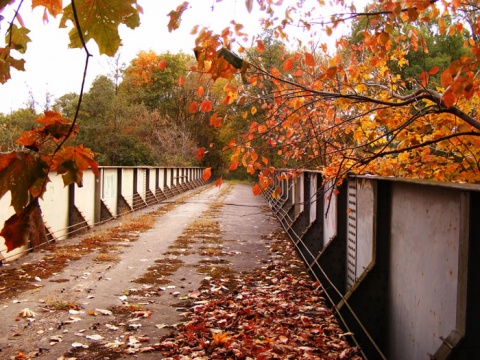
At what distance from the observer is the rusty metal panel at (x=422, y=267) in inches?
128

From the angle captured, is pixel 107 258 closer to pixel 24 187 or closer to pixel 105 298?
pixel 105 298

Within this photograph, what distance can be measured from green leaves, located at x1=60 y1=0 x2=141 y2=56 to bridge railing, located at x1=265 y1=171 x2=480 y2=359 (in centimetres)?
215

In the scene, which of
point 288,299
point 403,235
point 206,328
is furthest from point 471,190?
point 288,299

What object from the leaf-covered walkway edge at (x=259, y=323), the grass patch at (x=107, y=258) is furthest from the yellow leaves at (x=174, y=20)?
the grass patch at (x=107, y=258)

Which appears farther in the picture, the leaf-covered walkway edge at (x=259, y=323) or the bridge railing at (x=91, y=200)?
the bridge railing at (x=91, y=200)

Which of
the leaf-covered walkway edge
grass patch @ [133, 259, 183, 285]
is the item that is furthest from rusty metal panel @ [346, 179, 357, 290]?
grass patch @ [133, 259, 183, 285]

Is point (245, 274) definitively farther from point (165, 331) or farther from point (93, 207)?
point (93, 207)

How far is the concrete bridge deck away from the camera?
4641mm

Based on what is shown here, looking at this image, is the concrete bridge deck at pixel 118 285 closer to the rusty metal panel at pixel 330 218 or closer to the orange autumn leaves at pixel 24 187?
the rusty metal panel at pixel 330 218

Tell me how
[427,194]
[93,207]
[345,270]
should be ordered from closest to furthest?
1. [427,194]
2. [345,270]
3. [93,207]

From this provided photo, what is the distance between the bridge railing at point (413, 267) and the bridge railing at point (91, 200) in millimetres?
3984

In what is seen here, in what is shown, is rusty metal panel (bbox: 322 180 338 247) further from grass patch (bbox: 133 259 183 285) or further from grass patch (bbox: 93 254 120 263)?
grass patch (bbox: 93 254 120 263)

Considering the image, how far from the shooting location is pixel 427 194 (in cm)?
378

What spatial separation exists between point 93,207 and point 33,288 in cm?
722
